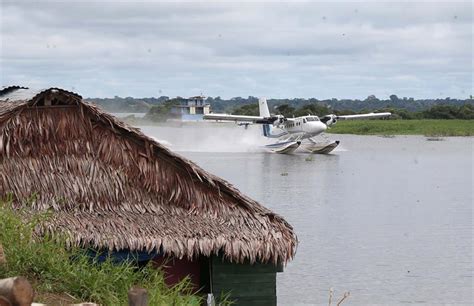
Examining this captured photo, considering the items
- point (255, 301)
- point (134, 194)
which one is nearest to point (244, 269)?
point (255, 301)

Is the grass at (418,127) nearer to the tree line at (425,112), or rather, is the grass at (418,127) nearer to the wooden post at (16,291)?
the tree line at (425,112)

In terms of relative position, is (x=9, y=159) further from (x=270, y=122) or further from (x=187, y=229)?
(x=270, y=122)

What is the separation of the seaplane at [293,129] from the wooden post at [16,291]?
2254 inches

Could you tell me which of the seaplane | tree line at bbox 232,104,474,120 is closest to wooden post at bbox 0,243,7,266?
the seaplane

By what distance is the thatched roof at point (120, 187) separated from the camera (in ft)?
33.1

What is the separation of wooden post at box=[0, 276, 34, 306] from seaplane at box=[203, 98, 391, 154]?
57.2m

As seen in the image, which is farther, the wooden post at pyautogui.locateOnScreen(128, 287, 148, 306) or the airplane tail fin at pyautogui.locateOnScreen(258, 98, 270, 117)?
the airplane tail fin at pyautogui.locateOnScreen(258, 98, 270, 117)

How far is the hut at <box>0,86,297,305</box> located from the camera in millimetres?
10086

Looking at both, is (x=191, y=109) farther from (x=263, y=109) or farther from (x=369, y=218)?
(x=369, y=218)

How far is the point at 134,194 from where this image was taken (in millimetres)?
10422

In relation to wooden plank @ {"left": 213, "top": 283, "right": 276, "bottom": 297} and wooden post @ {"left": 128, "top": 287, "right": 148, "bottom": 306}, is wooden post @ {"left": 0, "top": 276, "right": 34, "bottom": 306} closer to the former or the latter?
wooden post @ {"left": 128, "top": 287, "right": 148, "bottom": 306}

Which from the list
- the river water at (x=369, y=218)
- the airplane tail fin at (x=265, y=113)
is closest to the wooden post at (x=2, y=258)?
the river water at (x=369, y=218)

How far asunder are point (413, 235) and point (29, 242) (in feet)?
71.2

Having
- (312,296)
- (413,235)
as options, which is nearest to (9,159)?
(312,296)
